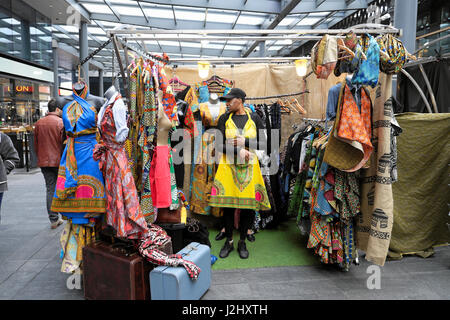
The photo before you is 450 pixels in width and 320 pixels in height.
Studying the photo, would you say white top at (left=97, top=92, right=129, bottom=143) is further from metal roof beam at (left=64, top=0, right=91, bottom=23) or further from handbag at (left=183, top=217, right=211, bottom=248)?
metal roof beam at (left=64, top=0, right=91, bottom=23)

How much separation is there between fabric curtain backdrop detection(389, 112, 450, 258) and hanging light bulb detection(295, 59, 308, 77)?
1512 millimetres

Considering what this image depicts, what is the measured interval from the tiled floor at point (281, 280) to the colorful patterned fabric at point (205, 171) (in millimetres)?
1210

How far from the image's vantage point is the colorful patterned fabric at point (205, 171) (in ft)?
11.9

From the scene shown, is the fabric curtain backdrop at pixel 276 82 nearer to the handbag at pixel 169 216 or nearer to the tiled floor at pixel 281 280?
the tiled floor at pixel 281 280

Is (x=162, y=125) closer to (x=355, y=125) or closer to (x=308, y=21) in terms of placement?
(x=355, y=125)

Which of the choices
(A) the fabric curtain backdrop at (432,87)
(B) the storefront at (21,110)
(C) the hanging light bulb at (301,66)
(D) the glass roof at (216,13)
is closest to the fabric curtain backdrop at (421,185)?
(A) the fabric curtain backdrop at (432,87)

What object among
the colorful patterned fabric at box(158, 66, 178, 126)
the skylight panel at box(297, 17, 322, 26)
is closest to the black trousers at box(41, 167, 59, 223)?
the colorful patterned fabric at box(158, 66, 178, 126)

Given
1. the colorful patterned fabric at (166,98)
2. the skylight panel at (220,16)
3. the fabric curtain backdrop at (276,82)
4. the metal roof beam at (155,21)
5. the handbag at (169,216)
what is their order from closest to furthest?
the colorful patterned fabric at (166,98) < the handbag at (169,216) < the fabric curtain backdrop at (276,82) < the skylight panel at (220,16) < the metal roof beam at (155,21)

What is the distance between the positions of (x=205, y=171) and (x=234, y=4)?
535 cm

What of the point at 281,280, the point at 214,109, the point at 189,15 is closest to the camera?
the point at 281,280

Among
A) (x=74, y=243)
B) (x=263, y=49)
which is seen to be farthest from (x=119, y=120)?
(x=263, y=49)

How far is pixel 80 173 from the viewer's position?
2289 mm

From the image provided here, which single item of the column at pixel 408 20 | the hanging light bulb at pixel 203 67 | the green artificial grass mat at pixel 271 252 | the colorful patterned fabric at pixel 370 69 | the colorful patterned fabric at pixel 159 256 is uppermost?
the column at pixel 408 20

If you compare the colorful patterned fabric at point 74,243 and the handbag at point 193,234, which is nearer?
the colorful patterned fabric at point 74,243
